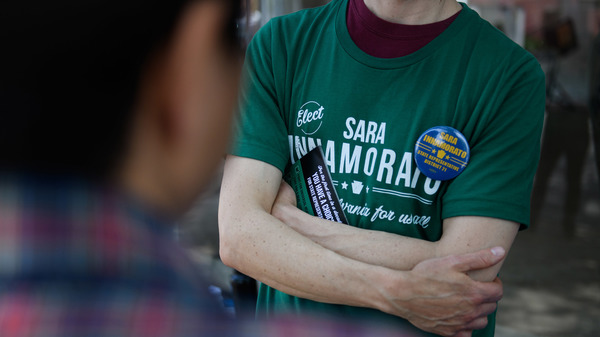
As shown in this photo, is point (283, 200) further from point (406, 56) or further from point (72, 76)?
point (72, 76)

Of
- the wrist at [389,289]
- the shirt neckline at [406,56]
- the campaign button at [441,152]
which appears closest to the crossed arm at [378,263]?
the wrist at [389,289]

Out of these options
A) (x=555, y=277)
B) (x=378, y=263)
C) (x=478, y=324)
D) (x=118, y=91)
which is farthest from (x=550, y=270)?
(x=118, y=91)

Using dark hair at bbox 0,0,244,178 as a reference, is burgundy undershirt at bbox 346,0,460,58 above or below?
above

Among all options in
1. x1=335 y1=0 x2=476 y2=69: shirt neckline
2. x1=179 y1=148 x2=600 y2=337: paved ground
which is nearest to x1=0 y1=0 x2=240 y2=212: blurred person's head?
x1=335 y1=0 x2=476 y2=69: shirt neckline

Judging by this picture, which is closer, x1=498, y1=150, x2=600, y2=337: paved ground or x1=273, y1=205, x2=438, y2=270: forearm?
x1=273, y1=205, x2=438, y2=270: forearm

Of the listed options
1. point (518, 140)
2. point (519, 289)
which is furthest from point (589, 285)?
point (518, 140)

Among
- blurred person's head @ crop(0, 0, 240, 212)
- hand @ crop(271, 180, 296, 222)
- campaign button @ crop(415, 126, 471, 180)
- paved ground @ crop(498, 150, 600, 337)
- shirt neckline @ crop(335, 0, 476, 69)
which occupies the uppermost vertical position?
shirt neckline @ crop(335, 0, 476, 69)

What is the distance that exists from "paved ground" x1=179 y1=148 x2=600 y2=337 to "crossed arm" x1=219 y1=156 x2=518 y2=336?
1627mm

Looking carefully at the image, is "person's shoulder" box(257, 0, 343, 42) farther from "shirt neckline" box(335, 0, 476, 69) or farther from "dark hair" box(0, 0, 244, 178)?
"dark hair" box(0, 0, 244, 178)

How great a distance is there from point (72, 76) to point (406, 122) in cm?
105

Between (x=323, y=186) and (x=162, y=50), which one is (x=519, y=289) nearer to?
(x=323, y=186)

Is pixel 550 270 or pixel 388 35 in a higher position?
pixel 388 35

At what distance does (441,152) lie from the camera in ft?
4.77

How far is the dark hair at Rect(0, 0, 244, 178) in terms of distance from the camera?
1.77 feet
